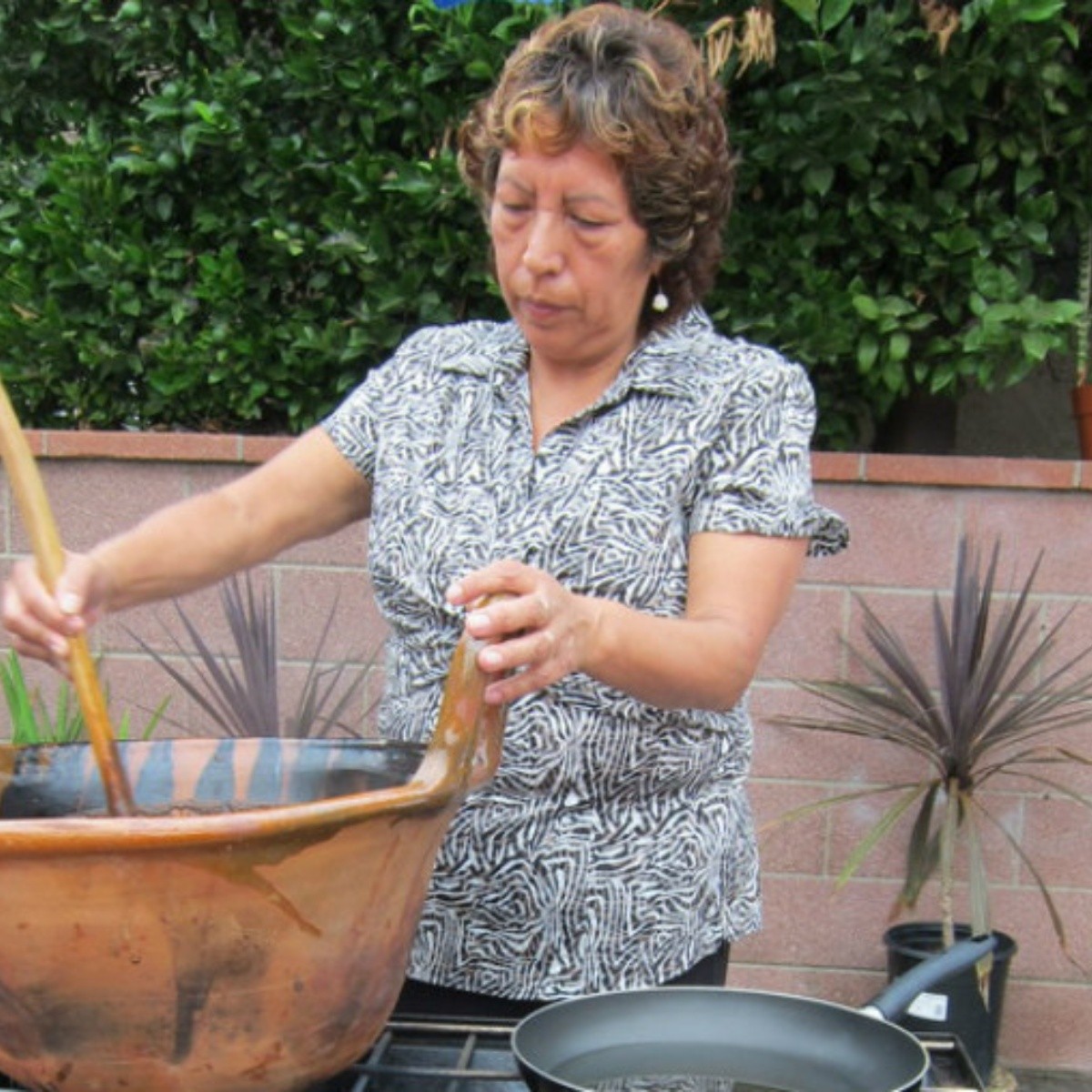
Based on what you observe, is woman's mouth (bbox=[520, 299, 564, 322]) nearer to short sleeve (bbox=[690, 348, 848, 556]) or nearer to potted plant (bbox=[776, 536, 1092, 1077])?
short sleeve (bbox=[690, 348, 848, 556])

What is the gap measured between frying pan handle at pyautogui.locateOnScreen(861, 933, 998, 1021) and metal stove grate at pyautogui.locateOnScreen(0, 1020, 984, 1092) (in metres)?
0.06

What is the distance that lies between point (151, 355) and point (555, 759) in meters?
2.02

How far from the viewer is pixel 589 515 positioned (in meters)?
1.35

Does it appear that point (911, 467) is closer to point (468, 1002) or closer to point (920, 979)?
point (468, 1002)

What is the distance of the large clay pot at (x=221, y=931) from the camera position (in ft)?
2.79

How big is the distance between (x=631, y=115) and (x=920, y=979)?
0.77 m

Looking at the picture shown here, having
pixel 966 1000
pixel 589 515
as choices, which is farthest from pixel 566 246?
pixel 966 1000

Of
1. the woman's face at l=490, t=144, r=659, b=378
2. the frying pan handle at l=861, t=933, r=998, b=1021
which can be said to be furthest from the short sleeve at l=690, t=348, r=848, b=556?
the frying pan handle at l=861, t=933, r=998, b=1021

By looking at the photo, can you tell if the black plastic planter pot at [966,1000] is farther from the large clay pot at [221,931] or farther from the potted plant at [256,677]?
the large clay pot at [221,931]

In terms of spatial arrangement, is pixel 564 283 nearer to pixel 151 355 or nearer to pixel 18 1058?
pixel 18 1058

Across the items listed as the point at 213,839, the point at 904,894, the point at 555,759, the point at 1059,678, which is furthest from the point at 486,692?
the point at 1059,678

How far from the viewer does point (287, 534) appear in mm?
1514

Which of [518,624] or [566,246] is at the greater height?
[566,246]

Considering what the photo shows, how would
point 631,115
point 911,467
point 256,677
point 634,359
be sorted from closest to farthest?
point 631,115 < point 634,359 < point 256,677 < point 911,467
